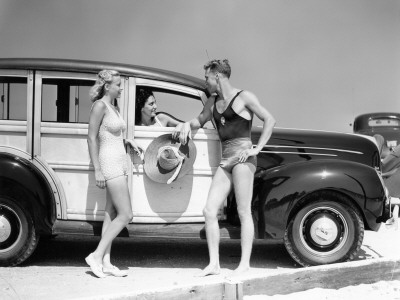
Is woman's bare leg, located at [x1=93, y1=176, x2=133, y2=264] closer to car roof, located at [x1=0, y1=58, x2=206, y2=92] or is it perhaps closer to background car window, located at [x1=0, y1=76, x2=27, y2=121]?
car roof, located at [x1=0, y1=58, x2=206, y2=92]

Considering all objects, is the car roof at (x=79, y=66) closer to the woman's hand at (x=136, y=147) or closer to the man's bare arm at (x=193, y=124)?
the man's bare arm at (x=193, y=124)

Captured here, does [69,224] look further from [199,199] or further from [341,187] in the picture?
[341,187]

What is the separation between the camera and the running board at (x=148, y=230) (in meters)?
5.55

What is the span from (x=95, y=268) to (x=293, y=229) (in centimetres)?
181

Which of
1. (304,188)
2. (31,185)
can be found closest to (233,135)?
(304,188)

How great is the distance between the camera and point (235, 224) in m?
5.68

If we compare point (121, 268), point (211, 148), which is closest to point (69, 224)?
point (121, 268)

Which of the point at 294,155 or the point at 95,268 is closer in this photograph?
the point at 95,268

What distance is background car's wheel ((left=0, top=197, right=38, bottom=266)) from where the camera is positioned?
549cm

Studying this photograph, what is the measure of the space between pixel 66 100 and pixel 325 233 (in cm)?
265

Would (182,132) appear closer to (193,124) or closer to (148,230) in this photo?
(193,124)

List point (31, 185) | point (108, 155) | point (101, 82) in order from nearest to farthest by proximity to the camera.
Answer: point (108, 155), point (101, 82), point (31, 185)

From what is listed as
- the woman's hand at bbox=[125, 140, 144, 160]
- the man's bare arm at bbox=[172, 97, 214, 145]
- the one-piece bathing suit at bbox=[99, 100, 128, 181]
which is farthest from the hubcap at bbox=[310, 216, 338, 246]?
the one-piece bathing suit at bbox=[99, 100, 128, 181]

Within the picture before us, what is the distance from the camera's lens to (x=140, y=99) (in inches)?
224
